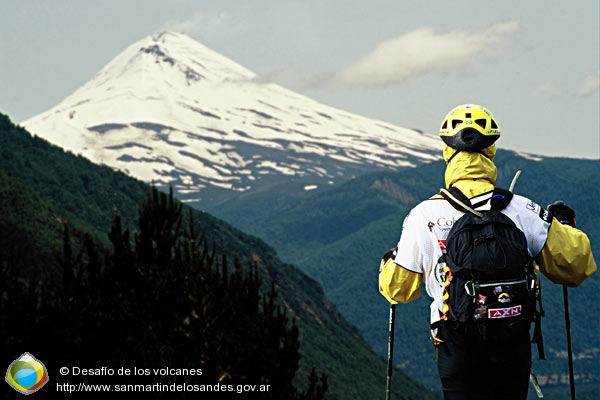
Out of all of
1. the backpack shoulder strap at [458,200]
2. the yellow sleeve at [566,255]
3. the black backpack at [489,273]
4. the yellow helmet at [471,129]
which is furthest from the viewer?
the yellow helmet at [471,129]

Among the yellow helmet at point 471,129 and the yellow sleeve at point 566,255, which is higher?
the yellow helmet at point 471,129

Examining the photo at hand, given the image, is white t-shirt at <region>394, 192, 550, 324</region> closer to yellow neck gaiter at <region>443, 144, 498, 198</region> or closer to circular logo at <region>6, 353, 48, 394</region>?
yellow neck gaiter at <region>443, 144, 498, 198</region>

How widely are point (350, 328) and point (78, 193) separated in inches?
2476

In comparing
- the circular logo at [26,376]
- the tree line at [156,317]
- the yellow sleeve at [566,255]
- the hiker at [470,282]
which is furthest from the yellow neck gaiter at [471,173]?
the tree line at [156,317]

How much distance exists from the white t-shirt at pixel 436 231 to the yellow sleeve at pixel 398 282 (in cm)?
6

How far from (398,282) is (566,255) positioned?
1506 millimetres

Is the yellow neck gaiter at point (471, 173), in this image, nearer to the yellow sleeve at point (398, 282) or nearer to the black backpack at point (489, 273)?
the black backpack at point (489, 273)

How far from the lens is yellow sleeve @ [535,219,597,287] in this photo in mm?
7438

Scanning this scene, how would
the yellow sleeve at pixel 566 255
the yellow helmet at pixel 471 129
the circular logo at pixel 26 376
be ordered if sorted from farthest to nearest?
the circular logo at pixel 26 376 < the yellow helmet at pixel 471 129 < the yellow sleeve at pixel 566 255

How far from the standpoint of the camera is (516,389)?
7082 millimetres

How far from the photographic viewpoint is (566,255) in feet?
24.4

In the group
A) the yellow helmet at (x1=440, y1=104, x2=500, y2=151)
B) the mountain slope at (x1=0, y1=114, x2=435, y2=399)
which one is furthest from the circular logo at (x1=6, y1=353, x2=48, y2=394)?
the mountain slope at (x1=0, y1=114, x2=435, y2=399)

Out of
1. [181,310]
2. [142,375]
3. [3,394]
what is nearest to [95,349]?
[142,375]

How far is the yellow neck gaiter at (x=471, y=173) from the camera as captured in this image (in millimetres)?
7512
